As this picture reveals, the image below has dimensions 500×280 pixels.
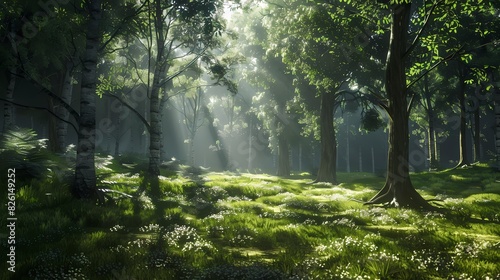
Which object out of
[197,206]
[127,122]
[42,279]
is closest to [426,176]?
[197,206]

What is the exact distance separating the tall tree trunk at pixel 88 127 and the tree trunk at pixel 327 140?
23.6 metres

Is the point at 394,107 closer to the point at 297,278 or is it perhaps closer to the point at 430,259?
the point at 430,259

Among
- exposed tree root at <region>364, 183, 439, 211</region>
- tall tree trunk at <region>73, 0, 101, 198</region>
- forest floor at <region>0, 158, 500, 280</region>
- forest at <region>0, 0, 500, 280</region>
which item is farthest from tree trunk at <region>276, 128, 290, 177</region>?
tall tree trunk at <region>73, 0, 101, 198</region>

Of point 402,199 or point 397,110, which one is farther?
point 397,110

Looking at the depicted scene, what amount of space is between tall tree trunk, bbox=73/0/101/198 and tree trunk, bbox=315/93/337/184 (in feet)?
77.4

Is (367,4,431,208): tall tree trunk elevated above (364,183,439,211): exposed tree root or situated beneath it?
elevated above

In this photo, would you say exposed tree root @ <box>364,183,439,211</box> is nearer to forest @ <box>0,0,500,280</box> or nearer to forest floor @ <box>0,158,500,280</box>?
forest @ <box>0,0,500,280</box>

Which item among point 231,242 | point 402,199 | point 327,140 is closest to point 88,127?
point 231,242

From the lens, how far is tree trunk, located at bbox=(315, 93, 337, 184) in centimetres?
3229

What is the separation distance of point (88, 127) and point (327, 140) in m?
24.6

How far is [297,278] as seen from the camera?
537cm

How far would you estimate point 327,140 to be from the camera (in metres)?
32.5

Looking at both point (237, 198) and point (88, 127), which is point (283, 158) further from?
point (88, 127)

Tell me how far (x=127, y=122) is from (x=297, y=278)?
58.1 metres
